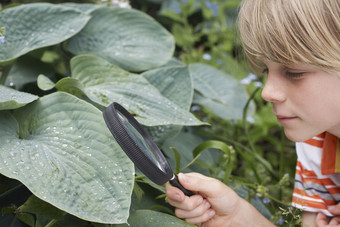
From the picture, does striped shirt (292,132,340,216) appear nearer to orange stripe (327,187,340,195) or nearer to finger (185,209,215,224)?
orange stripe (327,187,340,195)

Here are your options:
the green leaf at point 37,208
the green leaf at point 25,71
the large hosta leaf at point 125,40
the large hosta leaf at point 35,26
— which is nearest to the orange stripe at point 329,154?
the large hosta leaf at point 125,40

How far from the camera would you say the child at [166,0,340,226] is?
110 centimetres

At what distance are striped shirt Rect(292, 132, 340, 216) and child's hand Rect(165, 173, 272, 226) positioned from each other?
0.59 feet

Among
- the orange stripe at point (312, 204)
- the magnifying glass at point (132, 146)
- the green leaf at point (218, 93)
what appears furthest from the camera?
the green leaf at point (218, 93)

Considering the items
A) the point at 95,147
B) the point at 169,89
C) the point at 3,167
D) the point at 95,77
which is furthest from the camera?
the point at 169,89

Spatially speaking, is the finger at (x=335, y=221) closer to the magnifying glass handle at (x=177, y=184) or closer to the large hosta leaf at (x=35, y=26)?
the magnifying glass handle at (x=177, y=184)

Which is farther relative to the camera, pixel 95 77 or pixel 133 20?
pixel 133 20

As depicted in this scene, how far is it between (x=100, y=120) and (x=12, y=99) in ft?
0.77

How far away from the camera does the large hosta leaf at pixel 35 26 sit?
149cm

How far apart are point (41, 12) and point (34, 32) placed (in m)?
0.08

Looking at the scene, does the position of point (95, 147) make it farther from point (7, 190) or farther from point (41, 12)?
point (41, 12)

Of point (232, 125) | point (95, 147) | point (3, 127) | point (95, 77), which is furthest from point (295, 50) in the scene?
point (232, 125)

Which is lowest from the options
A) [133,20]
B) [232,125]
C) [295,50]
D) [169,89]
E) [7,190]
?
[232,125]

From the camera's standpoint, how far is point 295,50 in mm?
1110
